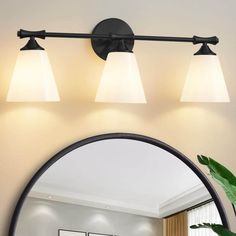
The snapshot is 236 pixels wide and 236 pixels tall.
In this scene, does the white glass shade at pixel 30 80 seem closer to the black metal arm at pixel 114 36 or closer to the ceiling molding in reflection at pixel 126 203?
the black metal arm at pixel 114 36

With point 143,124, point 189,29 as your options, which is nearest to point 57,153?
point 143,124

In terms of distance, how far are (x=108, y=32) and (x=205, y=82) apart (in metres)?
0.40

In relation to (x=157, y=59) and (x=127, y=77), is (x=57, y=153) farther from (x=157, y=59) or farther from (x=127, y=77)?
(x=157, y=59)

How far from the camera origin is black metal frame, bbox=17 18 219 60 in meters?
2.24

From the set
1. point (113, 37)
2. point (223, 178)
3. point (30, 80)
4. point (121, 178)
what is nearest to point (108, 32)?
point (113, 37)

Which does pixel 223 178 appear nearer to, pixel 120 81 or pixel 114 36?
pixel 120 81

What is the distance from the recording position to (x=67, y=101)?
2.29 metres

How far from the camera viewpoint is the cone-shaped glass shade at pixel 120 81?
86.2 inches

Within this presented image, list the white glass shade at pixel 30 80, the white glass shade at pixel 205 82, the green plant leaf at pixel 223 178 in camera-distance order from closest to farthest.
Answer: the green plant leaf at pixel 223 178 → the white glass shade at pixel 30 80 → the white glass shade at pixel 205 82

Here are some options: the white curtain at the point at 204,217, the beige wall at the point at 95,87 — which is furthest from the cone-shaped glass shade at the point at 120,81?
the white curtain at the point at 204,217

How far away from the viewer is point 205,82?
2250 millimetres

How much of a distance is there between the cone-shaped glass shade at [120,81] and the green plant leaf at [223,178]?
1.29 ft

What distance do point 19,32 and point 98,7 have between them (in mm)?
330

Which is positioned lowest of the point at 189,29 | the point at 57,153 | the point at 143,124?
the point at 57,153
